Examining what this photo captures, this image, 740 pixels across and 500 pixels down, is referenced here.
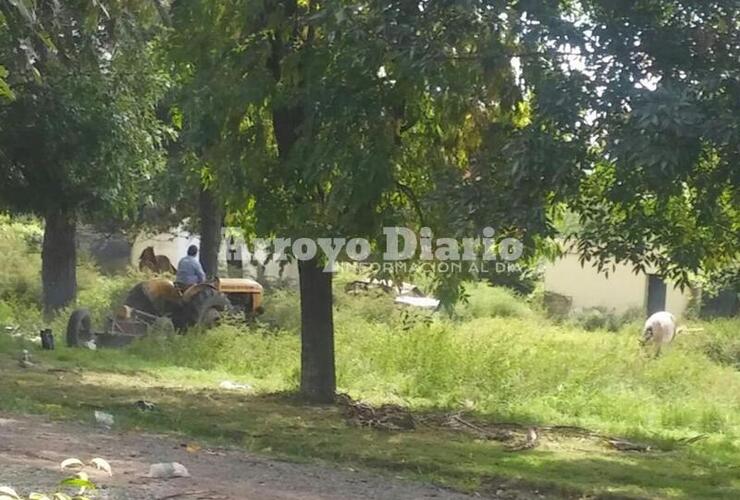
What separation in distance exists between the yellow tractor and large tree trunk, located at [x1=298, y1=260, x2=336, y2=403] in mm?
4992

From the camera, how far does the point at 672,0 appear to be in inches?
326

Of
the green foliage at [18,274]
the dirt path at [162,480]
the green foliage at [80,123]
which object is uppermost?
the green foliage at [80,123]

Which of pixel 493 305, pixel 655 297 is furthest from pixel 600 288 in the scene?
pixel 493 305

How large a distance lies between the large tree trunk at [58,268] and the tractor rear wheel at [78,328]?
141 inches

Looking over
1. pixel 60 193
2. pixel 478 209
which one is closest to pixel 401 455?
pixel 478 209

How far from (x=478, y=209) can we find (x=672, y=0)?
216 cm

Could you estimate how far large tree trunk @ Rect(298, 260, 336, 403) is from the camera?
13.1 m

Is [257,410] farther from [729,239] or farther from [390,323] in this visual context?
[390,323]

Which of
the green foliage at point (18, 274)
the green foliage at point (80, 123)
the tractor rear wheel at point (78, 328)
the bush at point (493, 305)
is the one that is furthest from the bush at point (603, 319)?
the green foliage at point (80, 123)

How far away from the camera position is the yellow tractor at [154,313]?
18.0 m

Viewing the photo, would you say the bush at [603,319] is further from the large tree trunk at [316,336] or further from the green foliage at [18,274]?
the large tree trunk at [316,336]

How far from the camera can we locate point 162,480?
7.57 metres

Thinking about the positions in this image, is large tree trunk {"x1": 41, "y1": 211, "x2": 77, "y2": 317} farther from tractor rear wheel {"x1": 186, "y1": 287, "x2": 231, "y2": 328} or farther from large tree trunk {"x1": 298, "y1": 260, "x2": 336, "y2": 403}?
large tree trunk {"x1": 298, "y1": 260, "x2": 336, "y2": 403}

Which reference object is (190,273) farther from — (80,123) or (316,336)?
(316,336)
